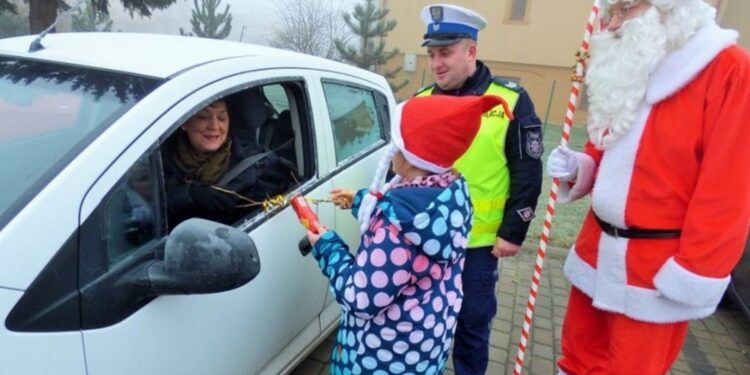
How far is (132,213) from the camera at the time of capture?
131 centimetres

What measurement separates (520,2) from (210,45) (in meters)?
22.7

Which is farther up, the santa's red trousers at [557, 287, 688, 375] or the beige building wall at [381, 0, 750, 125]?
the santa's red trousers at [557, 287, 688, 375]

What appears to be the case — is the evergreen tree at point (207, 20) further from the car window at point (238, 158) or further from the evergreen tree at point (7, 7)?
the car window at point (238, 158)

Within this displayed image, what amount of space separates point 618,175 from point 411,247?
2.86 ft

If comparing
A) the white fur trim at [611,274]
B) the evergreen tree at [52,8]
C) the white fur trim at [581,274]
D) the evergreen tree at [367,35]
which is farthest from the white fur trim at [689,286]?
the evergreen tree at [367,35]

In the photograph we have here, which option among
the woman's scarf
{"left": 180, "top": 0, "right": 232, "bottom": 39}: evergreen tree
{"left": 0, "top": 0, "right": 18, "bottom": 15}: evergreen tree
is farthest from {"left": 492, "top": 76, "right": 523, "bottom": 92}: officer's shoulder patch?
{"left": 180, "top": 0, "right": 232, "bottom": 39}: evergreen tree

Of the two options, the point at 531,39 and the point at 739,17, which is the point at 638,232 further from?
the point at 739,17

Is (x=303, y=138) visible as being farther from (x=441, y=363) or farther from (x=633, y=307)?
(x=633, y=307)

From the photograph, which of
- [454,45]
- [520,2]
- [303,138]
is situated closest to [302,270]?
[303,138]

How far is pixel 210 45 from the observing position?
1.96m

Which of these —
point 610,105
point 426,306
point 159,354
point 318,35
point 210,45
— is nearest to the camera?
point 159,354

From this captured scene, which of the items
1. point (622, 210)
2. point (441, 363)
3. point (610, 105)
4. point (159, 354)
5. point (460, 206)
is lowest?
point (441, 363)

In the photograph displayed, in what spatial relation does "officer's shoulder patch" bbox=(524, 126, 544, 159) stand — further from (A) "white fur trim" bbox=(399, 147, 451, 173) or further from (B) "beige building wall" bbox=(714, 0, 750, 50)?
(B) "beige building wall" bbox=(714, 0, 750, 50)

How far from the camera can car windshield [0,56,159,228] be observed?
1205 millimetres
